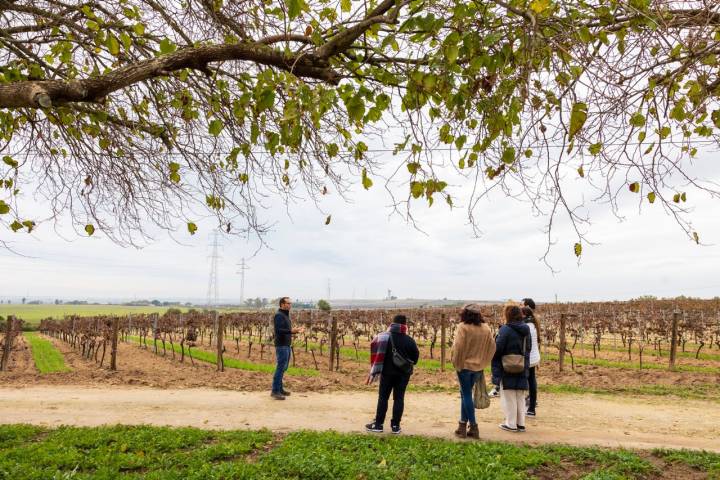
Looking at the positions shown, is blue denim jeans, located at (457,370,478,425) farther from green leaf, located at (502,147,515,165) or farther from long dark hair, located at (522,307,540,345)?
green leaf, located at (502,147,515,165)

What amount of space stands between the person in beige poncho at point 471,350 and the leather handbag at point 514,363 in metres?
0.31

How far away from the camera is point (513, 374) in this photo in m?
6.37

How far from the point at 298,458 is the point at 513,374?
3.05 m

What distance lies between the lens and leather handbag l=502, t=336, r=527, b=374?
6273mm

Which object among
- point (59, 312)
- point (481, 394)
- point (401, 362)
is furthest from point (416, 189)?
point (59, 312)

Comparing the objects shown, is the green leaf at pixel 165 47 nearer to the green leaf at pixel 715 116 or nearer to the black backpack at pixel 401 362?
the green leaf at pixel 715 116

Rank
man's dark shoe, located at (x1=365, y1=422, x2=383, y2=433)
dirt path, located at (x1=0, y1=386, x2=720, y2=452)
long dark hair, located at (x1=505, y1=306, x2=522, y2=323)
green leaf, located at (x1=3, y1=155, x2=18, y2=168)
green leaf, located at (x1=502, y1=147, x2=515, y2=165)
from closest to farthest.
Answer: green leaf, located at (x1=502, y1=147, x2=515, y2=165), green leaf, located at (x1=3, y1=155, x2=18, y2=168), long dark hair, located at (x1=505, y1=306, x2=522, y2=323), man's dark shoe, located at (x1=365, y1=422, x2=383, y2=433), dirt path, located at (x1=0, y1=386, x2=720, y2=452)

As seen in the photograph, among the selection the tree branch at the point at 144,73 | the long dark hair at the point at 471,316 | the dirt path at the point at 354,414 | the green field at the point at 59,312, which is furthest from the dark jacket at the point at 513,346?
the green field at the point at 59,312

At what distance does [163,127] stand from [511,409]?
5.91 metres

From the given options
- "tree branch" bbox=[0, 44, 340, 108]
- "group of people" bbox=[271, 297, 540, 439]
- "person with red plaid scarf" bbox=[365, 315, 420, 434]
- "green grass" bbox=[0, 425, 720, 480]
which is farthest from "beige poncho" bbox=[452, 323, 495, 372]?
"tree branch" bbox=[0, 44, 340, 108]

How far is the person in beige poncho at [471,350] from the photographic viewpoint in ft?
20.1

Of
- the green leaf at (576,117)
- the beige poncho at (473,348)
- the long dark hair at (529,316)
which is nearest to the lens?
the green leaf at (576,117)

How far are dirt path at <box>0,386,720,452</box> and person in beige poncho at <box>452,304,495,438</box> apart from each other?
32.2 inches

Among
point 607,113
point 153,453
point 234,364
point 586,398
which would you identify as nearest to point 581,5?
point 607,113
